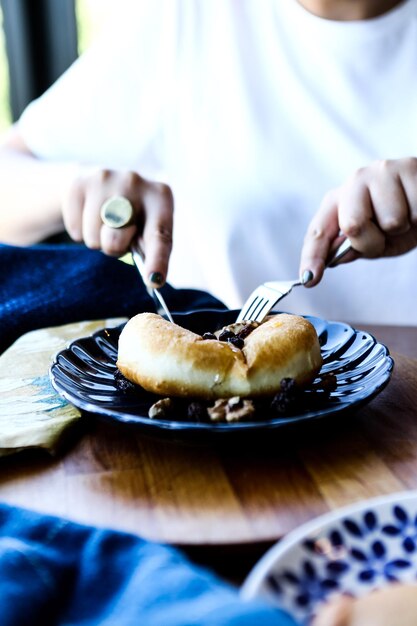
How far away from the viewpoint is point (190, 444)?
65 cm

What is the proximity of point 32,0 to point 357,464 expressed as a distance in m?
2.02

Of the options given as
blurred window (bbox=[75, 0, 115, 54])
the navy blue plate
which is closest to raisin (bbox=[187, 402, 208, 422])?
the navy blue plate

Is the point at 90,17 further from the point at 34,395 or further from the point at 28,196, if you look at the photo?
the point at 34,395

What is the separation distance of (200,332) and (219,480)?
35cm

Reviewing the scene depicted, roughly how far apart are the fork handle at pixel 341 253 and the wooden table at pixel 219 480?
0.31 meters

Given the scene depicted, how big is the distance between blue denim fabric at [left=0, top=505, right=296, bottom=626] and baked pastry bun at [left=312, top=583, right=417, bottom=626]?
0.03 metres

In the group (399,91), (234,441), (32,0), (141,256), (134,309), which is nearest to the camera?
(234,441)

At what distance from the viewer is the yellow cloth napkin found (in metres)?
0.68

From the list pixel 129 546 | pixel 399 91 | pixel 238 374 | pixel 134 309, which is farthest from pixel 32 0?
pixel 129 546

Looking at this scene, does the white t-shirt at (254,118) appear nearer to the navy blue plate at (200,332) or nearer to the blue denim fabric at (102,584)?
the navy blue plate at (200,332)

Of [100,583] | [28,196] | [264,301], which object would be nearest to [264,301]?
[264,301]

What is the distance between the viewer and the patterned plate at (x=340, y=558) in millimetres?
400

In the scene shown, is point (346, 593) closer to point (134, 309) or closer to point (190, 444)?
point (190, 444)

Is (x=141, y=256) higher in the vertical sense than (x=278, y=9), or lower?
lower
